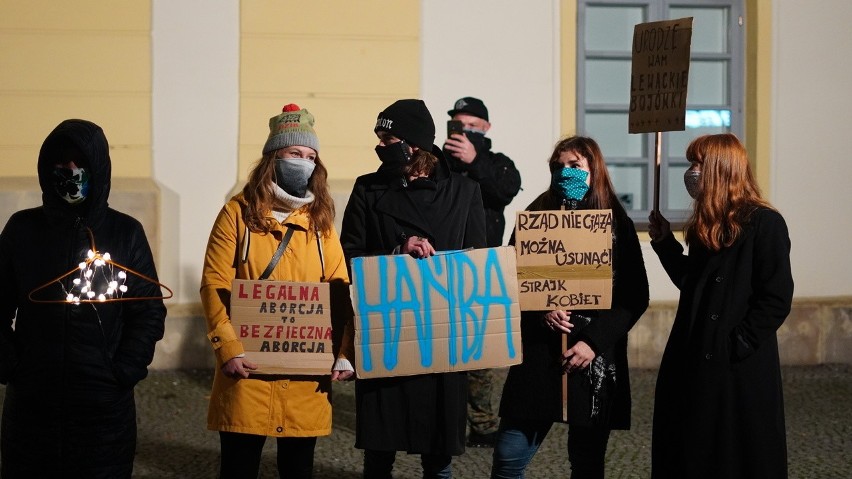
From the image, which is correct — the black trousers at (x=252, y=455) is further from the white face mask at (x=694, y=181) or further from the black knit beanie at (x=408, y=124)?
the white face mask at (x=694, y=181)

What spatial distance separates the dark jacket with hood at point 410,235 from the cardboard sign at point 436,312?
88 mm

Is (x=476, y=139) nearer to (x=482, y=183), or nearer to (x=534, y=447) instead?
(x=482, y=183)

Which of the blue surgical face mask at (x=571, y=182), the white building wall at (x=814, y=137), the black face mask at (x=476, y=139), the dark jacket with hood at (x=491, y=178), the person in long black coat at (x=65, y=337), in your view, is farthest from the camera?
the white building wall at (x=814, y=137)

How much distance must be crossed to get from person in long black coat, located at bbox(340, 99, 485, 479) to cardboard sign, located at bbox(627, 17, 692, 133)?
90cm

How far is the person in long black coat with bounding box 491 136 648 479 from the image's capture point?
14.6 ft

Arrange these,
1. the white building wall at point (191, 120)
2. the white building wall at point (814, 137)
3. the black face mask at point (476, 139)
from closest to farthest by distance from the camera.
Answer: the black face mask at point (476, 139)
the white building wall at point (191, 120)
the white building wall at point (814, 137)

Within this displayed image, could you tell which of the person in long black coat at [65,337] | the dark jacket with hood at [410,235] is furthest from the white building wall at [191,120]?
the person in long black coat at [65,337]

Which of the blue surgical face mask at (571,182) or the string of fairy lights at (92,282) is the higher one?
the blue surgical face mask at (571,182)

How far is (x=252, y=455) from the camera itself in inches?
171

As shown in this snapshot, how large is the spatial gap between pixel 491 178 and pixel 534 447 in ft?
7.37

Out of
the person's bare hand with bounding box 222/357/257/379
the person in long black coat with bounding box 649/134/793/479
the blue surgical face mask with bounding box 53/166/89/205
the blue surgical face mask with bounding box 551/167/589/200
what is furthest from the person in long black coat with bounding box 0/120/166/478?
the person in long black coat with bounding box 649/134/793/479

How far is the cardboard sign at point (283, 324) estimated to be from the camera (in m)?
4.26

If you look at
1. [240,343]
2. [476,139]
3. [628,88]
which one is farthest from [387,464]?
[628,88]

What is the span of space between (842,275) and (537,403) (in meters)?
6.02
